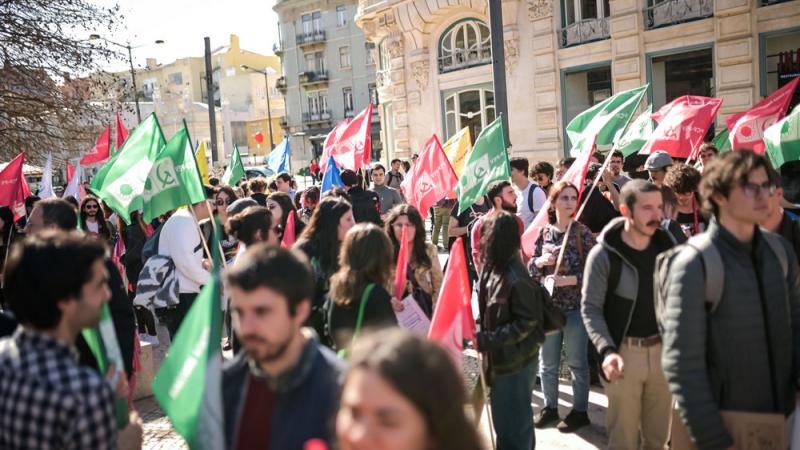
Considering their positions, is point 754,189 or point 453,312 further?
point 453,312

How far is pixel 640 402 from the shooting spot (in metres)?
3.99

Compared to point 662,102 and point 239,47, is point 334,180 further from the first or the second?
point 239,47

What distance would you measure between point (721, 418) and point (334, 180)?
8.15m

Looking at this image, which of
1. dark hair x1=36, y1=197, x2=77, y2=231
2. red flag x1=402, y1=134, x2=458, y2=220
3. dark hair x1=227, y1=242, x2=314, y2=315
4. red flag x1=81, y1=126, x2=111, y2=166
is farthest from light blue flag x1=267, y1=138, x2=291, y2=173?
dark hair x1=227, y1=242, x2=314, y2=315

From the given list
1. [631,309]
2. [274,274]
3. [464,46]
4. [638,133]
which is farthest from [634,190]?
[464,46]

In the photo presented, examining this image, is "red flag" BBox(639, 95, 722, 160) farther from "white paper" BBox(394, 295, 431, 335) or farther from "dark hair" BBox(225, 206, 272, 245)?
"dark hair" BBox(225, 206, 272, 245)

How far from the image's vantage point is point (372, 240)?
3779 millimetres

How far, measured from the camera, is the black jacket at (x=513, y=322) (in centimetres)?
404

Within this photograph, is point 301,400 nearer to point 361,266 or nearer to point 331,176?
point 361,266

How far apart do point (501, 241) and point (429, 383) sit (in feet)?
8.42

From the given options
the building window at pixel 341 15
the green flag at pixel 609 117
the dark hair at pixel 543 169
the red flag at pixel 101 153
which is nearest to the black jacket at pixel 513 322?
the dark hair at pixel 543 169

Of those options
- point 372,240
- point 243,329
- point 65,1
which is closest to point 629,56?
point 65,1

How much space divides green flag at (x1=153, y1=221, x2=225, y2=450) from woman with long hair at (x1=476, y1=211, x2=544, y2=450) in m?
1.96

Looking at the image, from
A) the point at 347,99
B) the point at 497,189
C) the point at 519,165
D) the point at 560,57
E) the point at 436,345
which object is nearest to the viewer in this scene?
the point at 436,345
